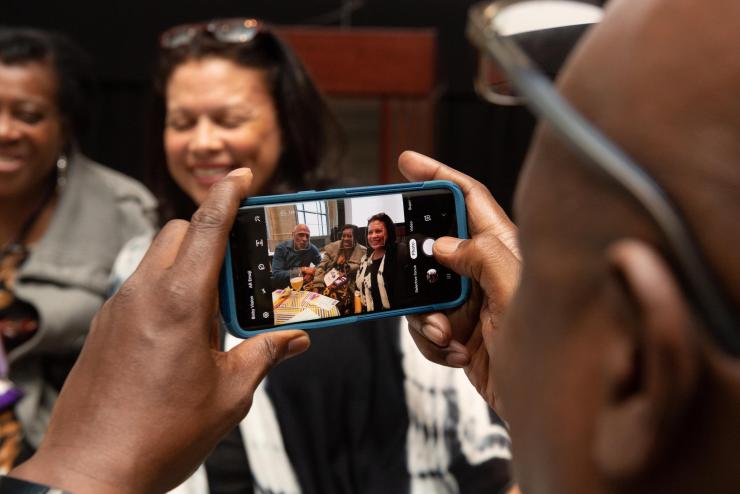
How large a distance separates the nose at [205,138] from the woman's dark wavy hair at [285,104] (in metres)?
0.12

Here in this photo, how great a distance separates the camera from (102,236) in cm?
164

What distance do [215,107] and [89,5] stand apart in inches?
96.0

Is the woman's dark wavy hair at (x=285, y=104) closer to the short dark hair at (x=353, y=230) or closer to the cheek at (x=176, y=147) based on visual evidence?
the cheek at (x=176, y=147)

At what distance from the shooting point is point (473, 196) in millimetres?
771

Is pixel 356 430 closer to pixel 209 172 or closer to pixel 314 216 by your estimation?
pixel 314 216

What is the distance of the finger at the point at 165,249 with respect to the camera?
0.61m

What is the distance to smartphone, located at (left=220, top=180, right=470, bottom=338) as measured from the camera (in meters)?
0.70

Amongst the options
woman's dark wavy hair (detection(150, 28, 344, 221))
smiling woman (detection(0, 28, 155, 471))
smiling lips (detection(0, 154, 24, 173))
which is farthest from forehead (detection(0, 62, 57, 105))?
woman's dark wavy hair (detection(150, 28, 344, 221))

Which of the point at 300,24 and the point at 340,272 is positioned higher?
the point at 300,24

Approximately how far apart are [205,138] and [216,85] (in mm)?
107

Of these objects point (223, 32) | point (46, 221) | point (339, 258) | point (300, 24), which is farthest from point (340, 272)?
point (300, 24)

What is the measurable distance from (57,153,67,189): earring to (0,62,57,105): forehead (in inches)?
4.9

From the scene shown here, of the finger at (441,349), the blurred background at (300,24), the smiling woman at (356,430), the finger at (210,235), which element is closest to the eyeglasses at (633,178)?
the finger at (210,235)

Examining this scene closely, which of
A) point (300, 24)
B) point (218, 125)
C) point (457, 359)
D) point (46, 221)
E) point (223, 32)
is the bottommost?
point (457, 359)
